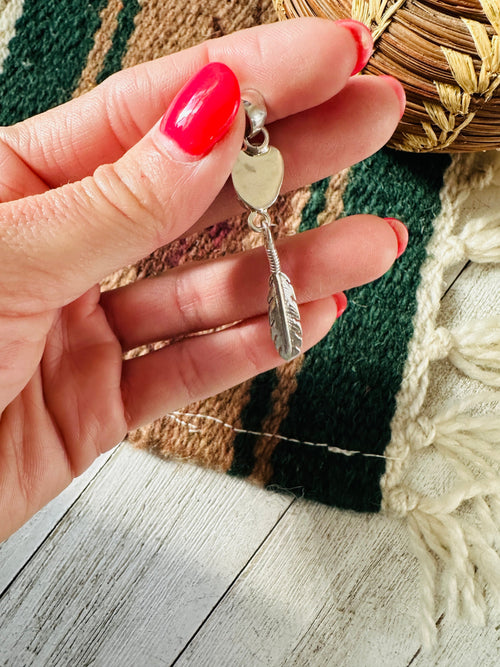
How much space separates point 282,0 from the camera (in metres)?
0.55

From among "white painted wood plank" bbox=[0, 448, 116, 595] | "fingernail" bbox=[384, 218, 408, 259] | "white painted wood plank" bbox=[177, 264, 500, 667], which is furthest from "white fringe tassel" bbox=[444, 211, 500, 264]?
"white painted wood plank" bbox=[0, 448, 116, 595]

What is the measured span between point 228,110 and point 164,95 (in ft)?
0.44

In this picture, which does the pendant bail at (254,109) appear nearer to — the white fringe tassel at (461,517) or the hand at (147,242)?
the hand at (147,242)

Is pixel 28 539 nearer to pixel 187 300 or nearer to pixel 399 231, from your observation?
pixel 187 300

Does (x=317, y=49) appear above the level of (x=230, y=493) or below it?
above

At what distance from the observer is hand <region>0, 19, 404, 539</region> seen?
412mm

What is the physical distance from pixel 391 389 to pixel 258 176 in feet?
0.96

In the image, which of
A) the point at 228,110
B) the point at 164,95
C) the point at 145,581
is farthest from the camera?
the point at 145,581

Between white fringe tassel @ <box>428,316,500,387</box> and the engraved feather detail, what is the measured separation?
217 mm

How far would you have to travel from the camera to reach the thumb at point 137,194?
40cm

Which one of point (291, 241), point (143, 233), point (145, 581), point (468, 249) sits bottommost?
point (145, 581)

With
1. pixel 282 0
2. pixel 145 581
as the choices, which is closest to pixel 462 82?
pixel 282 0

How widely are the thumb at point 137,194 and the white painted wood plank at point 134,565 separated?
1.05 feet

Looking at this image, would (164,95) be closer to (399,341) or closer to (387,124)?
(387,124)
